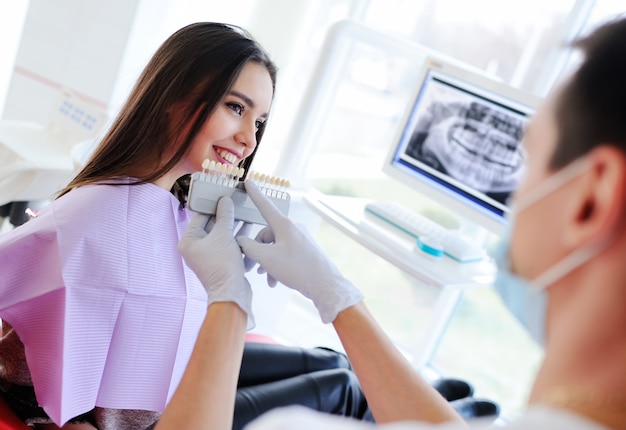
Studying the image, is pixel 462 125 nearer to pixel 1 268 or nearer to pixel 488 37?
pixel 488 37

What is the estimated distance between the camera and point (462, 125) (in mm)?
2117

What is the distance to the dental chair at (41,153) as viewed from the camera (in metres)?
2.19

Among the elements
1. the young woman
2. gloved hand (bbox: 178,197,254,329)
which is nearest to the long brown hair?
the young woman

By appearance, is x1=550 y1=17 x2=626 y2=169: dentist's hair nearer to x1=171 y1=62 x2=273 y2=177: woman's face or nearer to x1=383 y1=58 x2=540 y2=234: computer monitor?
x1=171 y1=62 x2=273 y2=177: woman's face

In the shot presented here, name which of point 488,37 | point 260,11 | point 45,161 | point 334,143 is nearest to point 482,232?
point 488,37

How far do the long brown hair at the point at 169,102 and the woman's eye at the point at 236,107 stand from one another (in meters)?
0.04

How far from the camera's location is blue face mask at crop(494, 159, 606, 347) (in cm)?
63

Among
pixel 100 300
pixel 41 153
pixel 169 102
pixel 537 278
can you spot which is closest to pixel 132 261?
pixel 100 300

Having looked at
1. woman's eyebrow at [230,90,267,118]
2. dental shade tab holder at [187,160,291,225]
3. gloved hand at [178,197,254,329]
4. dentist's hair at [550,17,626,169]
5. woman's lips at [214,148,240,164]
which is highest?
dentist's hair at [550,17,626,169]

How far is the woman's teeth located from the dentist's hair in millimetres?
963

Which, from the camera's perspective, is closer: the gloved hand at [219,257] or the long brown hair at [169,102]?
the gloved hand at [219,257]

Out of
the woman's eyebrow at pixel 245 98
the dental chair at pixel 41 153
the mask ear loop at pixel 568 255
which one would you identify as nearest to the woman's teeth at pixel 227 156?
the woman's eyebrow at pixel 245 98

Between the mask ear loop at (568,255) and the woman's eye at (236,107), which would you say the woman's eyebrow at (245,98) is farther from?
the mask ear loop at (568,255)

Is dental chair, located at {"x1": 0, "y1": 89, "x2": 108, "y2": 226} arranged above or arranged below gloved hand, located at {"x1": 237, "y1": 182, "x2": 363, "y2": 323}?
below
